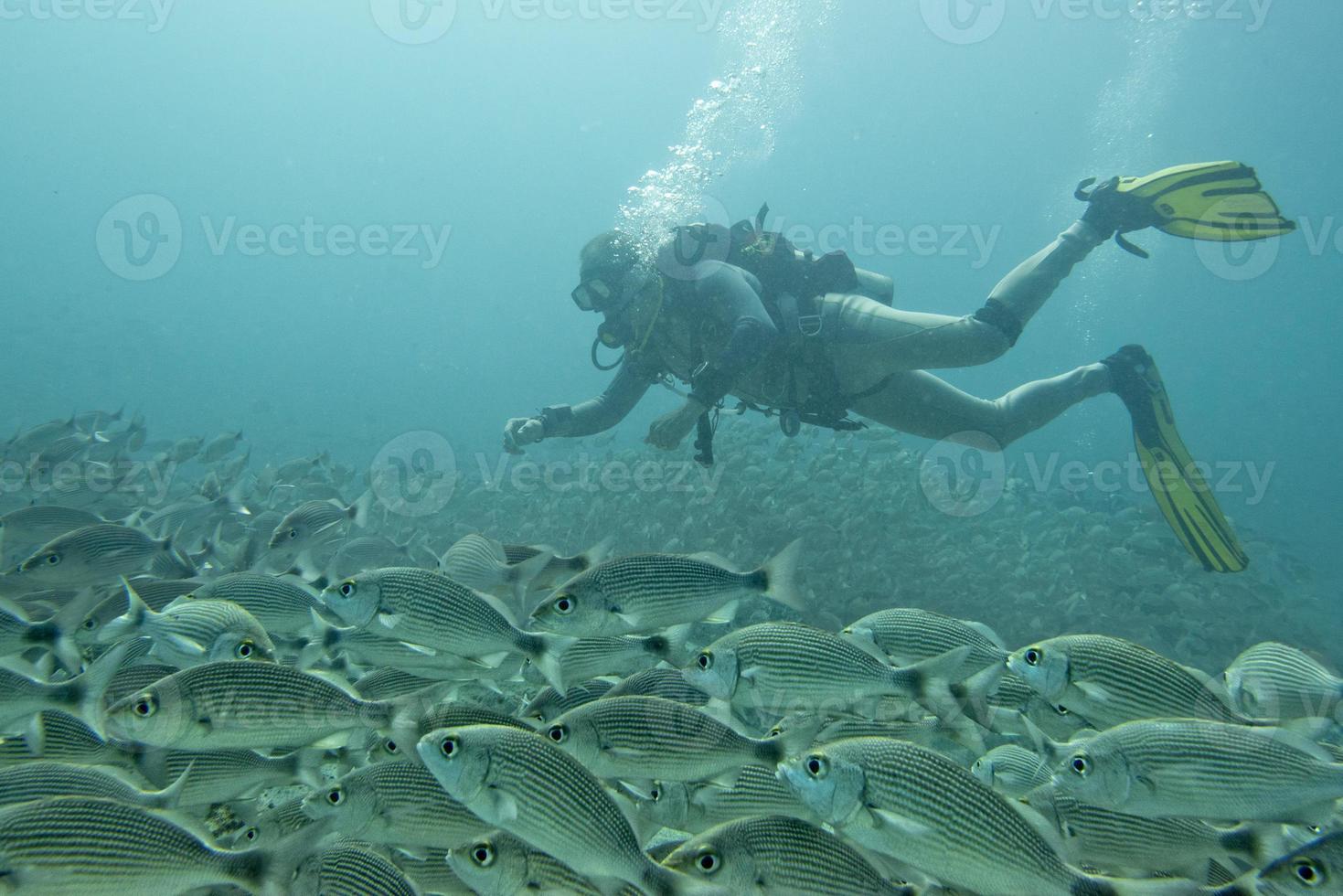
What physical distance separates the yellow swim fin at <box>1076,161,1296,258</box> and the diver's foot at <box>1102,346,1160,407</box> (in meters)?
1.48

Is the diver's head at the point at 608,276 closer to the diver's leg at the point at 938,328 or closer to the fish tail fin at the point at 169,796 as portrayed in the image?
the diver's leg at the point at 938,328

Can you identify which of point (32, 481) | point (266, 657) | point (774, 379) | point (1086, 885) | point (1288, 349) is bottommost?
point (32, 481)

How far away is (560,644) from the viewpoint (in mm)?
2781

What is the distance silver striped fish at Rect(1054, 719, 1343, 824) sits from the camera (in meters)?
2.09

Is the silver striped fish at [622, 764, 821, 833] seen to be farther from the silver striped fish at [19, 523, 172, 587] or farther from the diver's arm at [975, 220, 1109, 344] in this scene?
the diver's arm at [975, 220, 1109, 344]

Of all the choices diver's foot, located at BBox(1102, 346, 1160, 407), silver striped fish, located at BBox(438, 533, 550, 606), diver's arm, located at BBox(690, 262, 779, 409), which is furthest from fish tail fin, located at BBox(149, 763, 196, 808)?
diver's foot, located at BBox(1102, 346, 1160, 407)

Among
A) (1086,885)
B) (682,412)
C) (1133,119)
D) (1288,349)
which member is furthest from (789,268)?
(1288,349)

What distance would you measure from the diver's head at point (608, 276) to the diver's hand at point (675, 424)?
6.49 feet

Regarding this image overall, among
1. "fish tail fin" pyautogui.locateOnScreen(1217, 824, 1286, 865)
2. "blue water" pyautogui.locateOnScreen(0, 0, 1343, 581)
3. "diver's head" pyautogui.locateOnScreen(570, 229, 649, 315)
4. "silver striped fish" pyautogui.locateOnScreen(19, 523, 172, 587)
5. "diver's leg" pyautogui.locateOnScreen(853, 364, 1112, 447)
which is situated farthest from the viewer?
"blue water" pyautogui.locateOnScreen(0, 0, 1343, 581)

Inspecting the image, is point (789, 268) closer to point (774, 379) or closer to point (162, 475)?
point (774, 379)

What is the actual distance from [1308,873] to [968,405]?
7929 mm

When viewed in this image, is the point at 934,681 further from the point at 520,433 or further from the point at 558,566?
the point at 520,433

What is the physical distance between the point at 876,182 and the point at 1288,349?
9113 cm

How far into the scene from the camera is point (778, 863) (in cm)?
190
